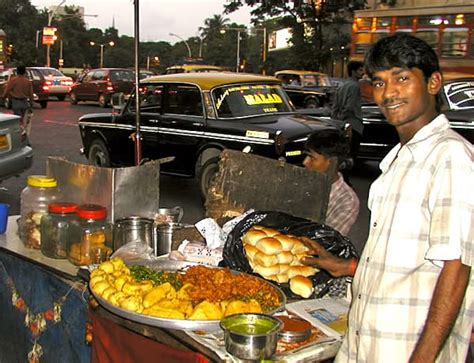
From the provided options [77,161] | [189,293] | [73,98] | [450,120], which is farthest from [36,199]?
[73,98]

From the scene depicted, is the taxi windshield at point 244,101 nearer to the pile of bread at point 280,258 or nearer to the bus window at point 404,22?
the pile of bread at point 280,258

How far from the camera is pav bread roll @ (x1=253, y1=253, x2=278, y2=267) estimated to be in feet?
11.0

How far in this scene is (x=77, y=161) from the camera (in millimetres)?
13625

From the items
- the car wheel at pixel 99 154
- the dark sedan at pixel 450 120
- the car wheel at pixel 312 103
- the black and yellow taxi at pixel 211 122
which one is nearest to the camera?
the black and yellow taxi at pixel 211 122

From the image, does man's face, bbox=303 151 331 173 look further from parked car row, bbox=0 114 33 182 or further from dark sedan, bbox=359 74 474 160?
dark sedan, bbox=359 74 474 160

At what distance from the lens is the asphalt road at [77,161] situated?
356 inches

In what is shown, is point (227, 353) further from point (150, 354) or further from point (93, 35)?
point (93, 35)

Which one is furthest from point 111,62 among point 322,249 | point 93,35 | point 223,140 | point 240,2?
point 322,249

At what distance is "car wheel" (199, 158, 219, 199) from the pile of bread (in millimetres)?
5942

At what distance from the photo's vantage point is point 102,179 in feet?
13.6

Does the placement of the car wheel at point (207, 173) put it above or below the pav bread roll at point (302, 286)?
below

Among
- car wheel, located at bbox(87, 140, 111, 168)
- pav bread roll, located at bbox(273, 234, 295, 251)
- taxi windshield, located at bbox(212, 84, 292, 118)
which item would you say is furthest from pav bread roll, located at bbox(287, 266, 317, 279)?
car wheel, located at bbox(87, 140, 111, 168)

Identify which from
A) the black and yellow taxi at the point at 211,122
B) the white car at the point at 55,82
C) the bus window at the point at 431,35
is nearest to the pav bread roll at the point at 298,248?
the black and yellow taxi at the point at 211,122

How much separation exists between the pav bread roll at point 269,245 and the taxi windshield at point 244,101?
6111 millimetres
